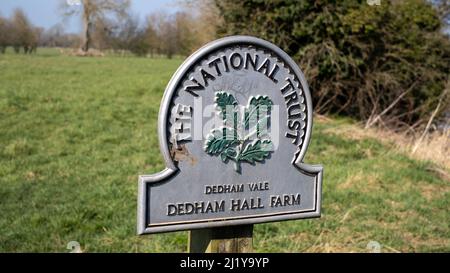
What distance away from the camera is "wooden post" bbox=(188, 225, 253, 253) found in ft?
8.37

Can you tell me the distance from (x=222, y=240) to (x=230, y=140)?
0.56 metres

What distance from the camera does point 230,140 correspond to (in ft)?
7.84

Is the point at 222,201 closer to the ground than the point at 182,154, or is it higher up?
closer to the ground

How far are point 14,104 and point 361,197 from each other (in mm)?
7323

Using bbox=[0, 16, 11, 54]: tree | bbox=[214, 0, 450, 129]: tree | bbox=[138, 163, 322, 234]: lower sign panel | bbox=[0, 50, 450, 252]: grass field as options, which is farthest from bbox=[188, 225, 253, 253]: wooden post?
bbox=[0, 16, 11, 54]: tree

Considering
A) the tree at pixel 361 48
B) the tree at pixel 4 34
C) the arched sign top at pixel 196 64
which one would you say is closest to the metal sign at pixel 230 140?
the arched sign top at pixel 196 64

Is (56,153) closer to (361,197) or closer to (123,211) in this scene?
(123,211)

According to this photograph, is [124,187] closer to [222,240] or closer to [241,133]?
[222,240]

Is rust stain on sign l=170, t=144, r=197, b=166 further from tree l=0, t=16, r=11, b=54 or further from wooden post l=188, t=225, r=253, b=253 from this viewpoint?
tree l=0, t=16, r=11, b=54

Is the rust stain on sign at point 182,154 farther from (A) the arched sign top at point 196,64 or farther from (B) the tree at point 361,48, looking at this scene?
(B) the tree at point 361,48

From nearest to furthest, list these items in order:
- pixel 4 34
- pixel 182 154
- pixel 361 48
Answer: pixel 182 154
pixel 361 48
pixel 4 34

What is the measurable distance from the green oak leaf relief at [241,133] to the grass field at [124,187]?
6.21 ft

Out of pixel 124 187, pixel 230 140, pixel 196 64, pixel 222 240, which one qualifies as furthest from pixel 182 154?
pixel 124 187

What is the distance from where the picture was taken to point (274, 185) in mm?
2588
